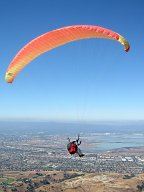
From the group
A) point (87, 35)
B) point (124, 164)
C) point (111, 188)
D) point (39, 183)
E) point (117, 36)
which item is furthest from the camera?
point (124, 164)

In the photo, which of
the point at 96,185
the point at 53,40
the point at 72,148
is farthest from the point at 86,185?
the point at 53,40

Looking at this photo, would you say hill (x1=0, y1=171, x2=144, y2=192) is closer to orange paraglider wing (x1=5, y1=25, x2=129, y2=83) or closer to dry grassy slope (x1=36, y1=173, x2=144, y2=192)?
dry grassy slope (x1=36, y1=173, x2=144, y2=192)

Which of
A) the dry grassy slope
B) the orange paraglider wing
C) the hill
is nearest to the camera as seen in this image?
the orange paraglider wing

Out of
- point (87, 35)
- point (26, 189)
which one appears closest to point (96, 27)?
point (87, 35)

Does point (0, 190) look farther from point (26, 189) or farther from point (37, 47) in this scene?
point (37, 47)

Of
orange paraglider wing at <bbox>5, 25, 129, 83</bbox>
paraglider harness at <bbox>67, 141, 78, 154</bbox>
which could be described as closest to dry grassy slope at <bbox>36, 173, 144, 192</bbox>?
paraglider harness at <bbox>67, 141, 78, 154</bbox>

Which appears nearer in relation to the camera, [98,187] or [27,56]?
[27,56]

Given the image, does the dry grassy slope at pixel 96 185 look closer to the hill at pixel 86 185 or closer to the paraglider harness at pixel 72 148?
the hill at pixel 86 185
